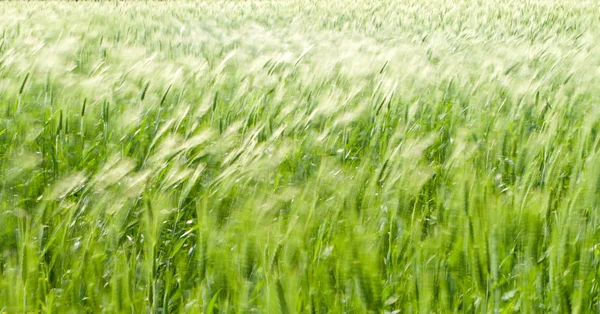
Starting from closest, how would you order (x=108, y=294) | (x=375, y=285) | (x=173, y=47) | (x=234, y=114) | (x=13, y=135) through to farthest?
1. (x=375, y=285)
2. (x=108, y=294)
3. (x=13, y=135)
4. (x=234, y=114)
5. (x=173, y=47)

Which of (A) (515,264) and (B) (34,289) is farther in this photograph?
(A) (515,264)

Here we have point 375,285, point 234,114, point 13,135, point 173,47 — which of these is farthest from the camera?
point 173,47

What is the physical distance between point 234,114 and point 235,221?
714 millimetres

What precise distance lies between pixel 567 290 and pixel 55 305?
56 centimetres

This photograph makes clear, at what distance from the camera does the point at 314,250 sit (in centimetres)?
83

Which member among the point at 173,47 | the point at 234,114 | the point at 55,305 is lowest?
the point at 173,47

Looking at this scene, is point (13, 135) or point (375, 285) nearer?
point (375, 285)

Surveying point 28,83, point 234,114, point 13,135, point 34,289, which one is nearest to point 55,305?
point 34,289

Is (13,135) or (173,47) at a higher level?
(13,135)

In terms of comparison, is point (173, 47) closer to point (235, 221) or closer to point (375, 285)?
point (235, 221)

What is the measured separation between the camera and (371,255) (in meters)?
0.66

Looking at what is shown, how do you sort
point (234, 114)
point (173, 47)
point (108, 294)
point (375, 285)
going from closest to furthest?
point (375, 285), point (108, 294), point (234, 114), point (173, 47)

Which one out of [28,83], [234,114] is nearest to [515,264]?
[234,114]

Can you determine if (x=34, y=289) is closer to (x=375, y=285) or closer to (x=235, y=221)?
(x=235, y=221)
